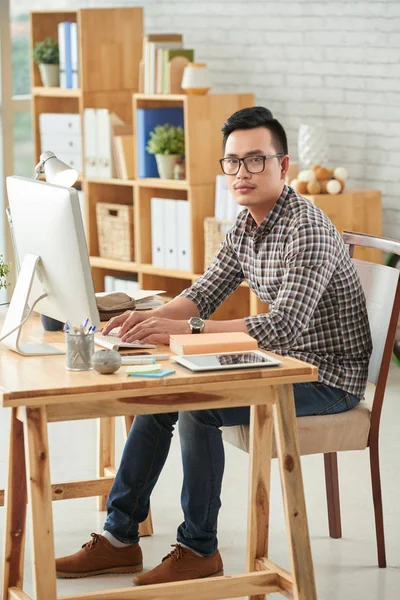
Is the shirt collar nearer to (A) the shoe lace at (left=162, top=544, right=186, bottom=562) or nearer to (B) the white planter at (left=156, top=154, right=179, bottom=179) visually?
(A) the shoe lace at (left=162, top=544, right=186, bottom=562)

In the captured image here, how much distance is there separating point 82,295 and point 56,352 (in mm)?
187

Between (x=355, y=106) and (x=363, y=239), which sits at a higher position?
(x=355, y=106)

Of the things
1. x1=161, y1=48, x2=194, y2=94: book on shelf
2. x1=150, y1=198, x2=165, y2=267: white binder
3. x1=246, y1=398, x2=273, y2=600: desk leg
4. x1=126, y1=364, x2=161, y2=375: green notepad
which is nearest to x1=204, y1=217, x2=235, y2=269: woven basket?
x1=150, y1=198, x2=165, y2=267: white binder

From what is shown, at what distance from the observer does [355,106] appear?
16.8 feet

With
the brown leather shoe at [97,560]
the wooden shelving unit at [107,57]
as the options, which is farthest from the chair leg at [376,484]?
the wooden shelving unit at [107,57]

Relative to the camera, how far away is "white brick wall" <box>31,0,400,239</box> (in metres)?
5.01

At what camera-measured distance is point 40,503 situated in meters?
2.16

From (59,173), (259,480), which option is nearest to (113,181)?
(59,173)

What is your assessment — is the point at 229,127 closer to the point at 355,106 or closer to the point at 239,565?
the point at 239,565

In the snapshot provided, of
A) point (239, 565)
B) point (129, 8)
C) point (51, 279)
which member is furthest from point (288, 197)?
point (129, 8)

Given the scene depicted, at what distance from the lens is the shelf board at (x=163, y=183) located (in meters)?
5.14

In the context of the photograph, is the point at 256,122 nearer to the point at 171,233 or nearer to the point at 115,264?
the point at 171,233

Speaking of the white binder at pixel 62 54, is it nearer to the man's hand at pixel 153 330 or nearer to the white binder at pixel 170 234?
the white binder at pixel 170 234

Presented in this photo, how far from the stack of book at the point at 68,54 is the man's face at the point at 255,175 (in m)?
2.97
